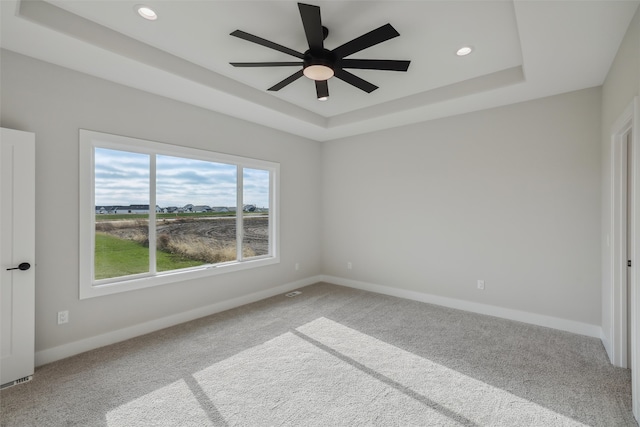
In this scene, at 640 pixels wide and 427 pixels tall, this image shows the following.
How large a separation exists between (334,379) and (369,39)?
2660mm

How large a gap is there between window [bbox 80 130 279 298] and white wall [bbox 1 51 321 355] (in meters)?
0.11

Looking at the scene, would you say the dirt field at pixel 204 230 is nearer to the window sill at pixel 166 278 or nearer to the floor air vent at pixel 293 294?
the window sill at pixel 166 278

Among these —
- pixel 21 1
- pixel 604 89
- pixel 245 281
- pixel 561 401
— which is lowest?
pixel 561 401

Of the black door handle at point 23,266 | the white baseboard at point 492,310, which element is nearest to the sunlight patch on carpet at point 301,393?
the black door handle at point 23,266

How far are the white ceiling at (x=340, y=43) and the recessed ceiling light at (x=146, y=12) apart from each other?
0.15 feet

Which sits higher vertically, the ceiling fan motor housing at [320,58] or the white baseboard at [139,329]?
the ceiling fan motor housing at [320,58]

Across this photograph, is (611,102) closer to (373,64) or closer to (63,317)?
(373,64)

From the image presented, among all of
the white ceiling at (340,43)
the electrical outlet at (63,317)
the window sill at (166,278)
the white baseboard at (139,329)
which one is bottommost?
the white baseboard at (139,329)

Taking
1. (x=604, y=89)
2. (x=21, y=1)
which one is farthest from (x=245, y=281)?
(x=604, y=89)

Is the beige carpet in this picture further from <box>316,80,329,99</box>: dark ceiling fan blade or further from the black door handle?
<box>316,80,329,99</box>: dark ceiling fan blade

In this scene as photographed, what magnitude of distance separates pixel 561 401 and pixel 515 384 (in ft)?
0.94

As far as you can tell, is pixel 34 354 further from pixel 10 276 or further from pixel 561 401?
pixel 561 401

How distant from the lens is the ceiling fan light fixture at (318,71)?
2400 mm

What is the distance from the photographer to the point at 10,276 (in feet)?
7.68
